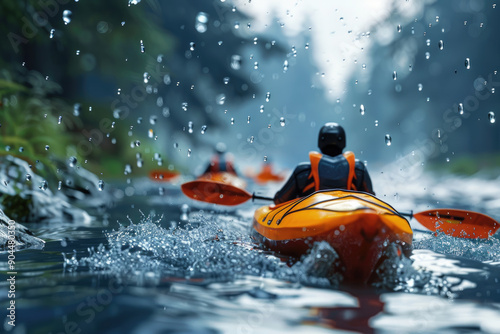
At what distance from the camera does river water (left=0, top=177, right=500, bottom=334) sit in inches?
103

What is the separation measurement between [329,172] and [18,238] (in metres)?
3.07

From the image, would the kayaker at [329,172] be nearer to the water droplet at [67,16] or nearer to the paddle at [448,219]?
the paddle at [448,219]

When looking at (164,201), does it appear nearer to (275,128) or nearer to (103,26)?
(103,26)

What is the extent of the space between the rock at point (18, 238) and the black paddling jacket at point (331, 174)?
2666 millimetres

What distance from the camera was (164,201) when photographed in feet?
36.1

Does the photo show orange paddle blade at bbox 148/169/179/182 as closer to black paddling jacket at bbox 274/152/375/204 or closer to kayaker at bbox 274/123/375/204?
kayaker at bbox 274/123/375/204

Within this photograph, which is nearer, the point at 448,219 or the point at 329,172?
the point at 329,172

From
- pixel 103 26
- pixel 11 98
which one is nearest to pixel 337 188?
pixel 11 98

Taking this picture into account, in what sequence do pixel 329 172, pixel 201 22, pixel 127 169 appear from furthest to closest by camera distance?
pixel 201 22
pixel 127 169
pixel 329 172

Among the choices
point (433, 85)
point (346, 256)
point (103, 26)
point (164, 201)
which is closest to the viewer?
point (346, 256)

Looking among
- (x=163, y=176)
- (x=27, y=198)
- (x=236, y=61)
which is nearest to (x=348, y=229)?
(x=27, y=198)

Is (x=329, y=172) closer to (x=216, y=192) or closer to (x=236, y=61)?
(x=216, y=192)

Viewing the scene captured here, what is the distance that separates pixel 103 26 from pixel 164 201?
7.31 metres

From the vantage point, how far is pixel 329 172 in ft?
15.8
